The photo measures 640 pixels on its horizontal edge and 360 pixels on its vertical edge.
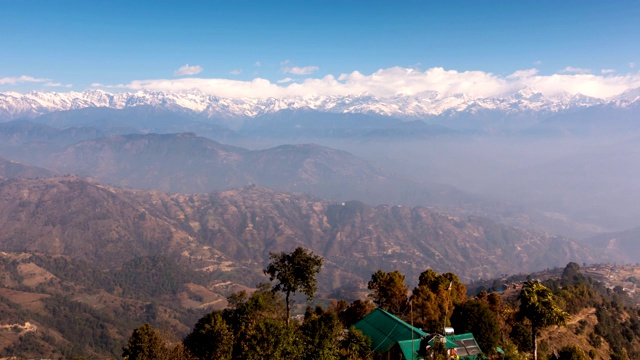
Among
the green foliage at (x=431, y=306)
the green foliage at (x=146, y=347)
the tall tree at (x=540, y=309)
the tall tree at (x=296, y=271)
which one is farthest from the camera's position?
the green foliage at (x=431, y=306)

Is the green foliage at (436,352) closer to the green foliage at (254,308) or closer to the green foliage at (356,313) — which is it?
the green foliage at (254,308)

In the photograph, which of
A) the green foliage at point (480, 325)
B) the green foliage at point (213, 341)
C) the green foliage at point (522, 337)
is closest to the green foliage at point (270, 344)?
the green foliage at point (213, 341)

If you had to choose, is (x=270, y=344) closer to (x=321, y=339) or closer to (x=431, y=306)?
(x=321, y=339)

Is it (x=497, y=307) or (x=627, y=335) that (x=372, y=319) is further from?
(x=627, y=335)

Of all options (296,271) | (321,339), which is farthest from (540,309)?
(296,271)

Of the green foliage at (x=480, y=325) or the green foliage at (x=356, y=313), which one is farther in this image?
the green foliage at (x=356, y=313)

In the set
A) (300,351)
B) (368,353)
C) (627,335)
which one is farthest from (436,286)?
(627,335)
